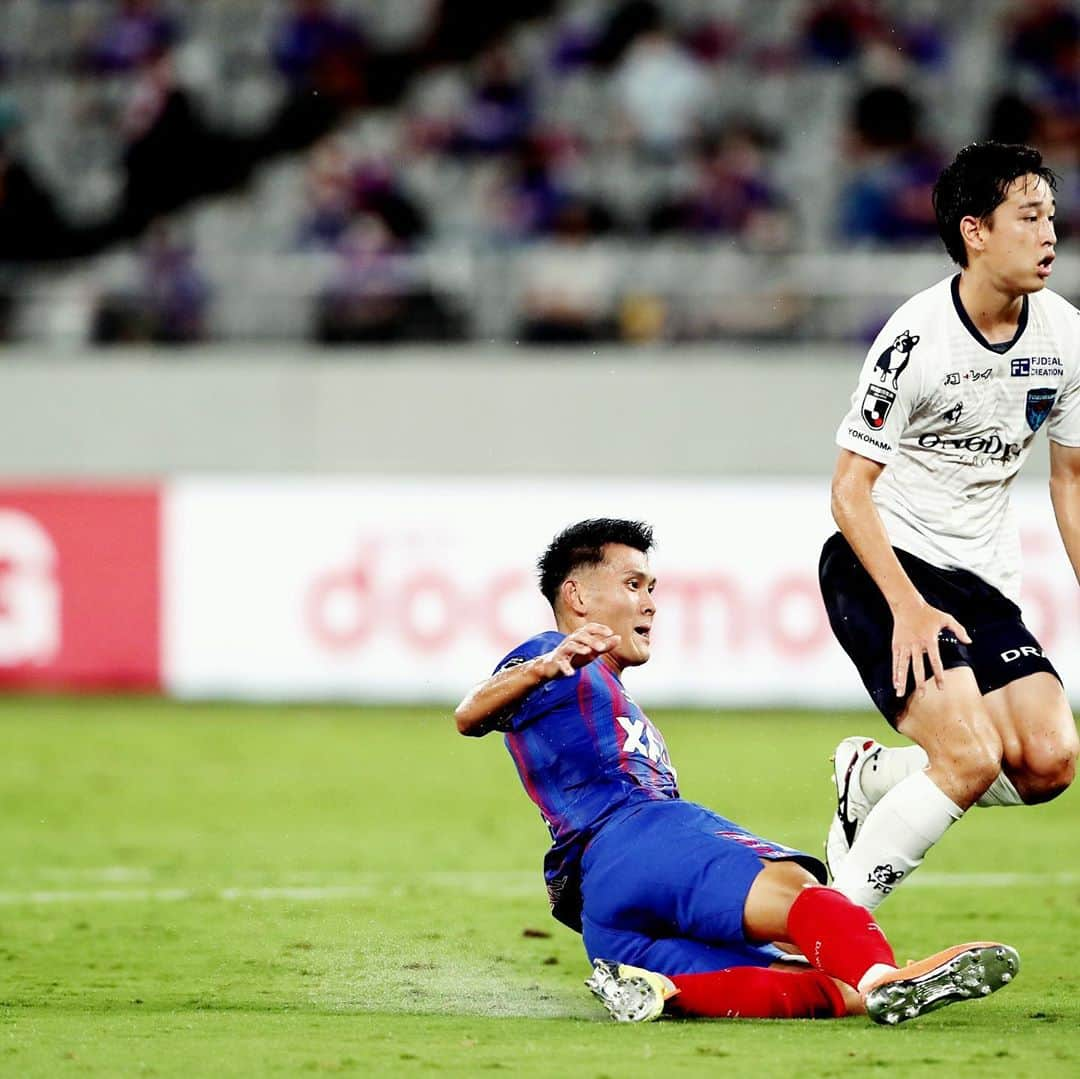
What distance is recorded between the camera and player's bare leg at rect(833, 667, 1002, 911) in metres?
5.16

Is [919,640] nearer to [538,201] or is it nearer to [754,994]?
[754,994]

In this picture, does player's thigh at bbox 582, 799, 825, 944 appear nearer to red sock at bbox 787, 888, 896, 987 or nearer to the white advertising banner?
red sock at bbox 787, 888, 896, 987

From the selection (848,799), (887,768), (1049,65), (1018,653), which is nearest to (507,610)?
(1049,65)

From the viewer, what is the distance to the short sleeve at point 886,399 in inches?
209

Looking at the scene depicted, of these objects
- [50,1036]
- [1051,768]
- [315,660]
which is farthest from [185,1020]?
[315,660]

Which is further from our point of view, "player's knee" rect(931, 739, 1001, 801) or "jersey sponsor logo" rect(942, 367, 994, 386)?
"jersey sponsor logo" rect(942, 367, 994, 386)

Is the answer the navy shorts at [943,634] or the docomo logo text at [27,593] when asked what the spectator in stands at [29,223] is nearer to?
the docomo logo text at [27,593]

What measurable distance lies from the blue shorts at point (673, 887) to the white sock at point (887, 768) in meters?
0.65

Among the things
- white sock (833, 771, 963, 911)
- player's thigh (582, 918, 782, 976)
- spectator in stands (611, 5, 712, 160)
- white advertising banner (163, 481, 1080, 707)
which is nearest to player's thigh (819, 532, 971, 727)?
white sock (833, 771, 963, 911)

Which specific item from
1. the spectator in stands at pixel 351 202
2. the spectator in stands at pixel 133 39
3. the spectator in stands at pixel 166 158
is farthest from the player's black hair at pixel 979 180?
the spectator in stands at pixel 133 39

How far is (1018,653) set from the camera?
538cm

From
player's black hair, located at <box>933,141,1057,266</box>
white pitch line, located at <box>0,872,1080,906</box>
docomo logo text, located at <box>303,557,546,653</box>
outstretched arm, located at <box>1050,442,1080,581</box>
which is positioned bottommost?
white pitch line, located at <box>0,872,1080,906</box>

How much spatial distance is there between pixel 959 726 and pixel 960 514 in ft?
2.22

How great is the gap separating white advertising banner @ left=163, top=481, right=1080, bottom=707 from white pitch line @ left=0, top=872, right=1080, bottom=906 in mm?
5567
